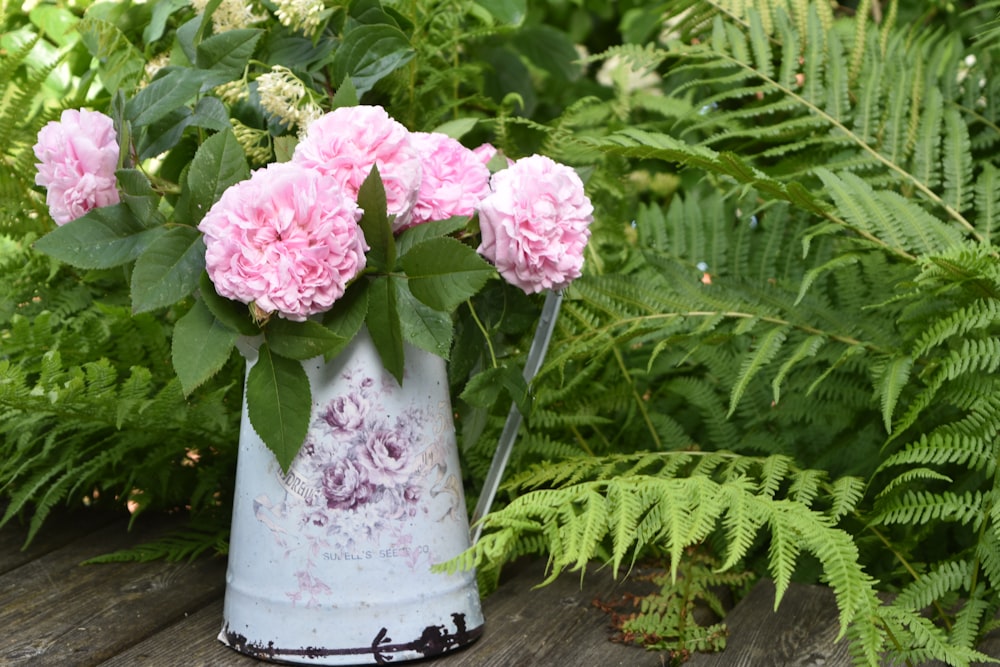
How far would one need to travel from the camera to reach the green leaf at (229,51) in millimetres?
860

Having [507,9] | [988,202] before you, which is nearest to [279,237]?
[507,9]

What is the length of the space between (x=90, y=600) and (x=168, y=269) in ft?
1.25

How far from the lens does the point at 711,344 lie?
1.08 m

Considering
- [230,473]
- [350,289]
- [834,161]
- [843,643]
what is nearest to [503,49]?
[834,161]

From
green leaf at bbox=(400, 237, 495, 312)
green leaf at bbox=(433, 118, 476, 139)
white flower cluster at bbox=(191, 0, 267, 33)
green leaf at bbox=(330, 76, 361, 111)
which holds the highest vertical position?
white flower cluster at bbox=(191, 0, 267, 33)

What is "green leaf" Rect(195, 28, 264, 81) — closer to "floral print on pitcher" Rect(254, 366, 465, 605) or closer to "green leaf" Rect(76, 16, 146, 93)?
"green leaf" Rect(76, 16, 146, 93)

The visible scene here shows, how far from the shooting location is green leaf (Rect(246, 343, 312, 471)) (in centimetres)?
77

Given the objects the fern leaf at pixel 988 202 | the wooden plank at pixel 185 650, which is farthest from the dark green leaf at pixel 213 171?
the fern leaf at pixel 988 202

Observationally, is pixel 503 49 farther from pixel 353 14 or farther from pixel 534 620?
pixel 534 620

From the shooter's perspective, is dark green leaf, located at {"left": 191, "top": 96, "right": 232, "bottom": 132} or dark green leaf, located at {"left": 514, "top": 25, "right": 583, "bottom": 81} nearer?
dark green leaf, located at {"left": 191, "top": 96, "right": 232, "bottom": 132}

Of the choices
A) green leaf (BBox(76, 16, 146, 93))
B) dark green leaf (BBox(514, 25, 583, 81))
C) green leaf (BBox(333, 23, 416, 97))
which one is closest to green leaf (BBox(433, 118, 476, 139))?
green leaf (BBox(333, 23, 416, 97))

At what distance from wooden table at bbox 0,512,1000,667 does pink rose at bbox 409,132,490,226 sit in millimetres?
376

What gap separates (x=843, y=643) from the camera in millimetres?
860

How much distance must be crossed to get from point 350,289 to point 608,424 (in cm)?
54
